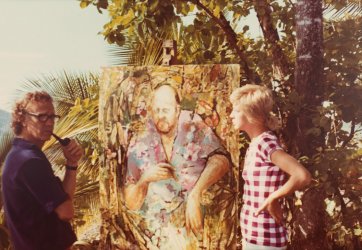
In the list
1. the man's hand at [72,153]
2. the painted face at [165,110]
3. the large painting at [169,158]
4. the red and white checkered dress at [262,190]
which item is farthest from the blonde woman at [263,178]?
the man's hand at [72,153]

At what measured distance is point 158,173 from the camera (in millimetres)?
2566

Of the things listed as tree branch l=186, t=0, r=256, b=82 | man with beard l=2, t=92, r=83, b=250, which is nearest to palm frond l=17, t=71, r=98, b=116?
tree branch l=186, t=0, r=256, b=82

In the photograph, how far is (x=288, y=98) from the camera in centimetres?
280

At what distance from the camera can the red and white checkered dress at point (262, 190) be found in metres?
1.91

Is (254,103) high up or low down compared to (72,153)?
up

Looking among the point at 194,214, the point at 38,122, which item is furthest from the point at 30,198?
the point at 194,214

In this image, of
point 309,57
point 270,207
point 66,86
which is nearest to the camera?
point 270,207

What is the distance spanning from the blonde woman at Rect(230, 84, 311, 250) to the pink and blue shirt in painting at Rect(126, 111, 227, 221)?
1.69 ft

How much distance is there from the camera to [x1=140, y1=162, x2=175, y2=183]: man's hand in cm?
255

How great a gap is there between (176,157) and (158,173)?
13 cm

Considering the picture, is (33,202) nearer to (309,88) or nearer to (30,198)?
(30,198)

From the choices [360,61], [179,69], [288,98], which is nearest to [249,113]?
[179,69]

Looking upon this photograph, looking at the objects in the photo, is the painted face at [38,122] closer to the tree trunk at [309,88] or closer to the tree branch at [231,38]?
the tree branch at [231,38]

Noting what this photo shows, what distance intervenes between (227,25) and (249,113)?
4.02ft
